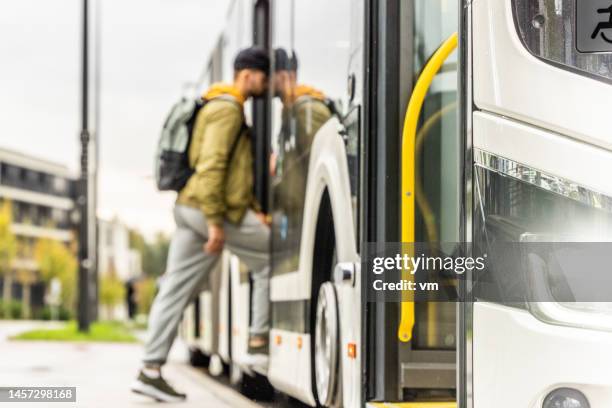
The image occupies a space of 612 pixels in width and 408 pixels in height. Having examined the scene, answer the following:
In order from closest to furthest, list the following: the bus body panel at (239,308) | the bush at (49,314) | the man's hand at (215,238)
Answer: the man's hand at (215,238), the bus body panel at (239,308), the bush at (49,314)

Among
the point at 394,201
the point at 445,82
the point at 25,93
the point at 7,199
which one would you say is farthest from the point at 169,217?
the point at 7,199

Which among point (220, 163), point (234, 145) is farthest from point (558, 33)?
point (234, 145)

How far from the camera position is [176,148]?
692 cm

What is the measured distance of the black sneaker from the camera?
657cm

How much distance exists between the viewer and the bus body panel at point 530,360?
313cm

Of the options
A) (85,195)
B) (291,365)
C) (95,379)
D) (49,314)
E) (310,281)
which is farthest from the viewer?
(49,314)

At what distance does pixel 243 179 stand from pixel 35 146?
9.92 feet

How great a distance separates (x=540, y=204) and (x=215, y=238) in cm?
358

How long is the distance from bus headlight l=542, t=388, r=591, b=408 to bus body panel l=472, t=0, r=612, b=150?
0.63 meters

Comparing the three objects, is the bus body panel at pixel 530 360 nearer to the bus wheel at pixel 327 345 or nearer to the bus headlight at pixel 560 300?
the bus headlight at pixel 560 300

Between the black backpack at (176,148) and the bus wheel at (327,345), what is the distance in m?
2.05

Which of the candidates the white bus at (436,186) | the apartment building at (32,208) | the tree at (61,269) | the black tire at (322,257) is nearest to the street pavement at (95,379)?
the white bus at (436,186)

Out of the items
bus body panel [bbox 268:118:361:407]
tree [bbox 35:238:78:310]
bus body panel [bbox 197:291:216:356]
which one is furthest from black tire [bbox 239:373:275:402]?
tree [bbox 35:238:78:310]

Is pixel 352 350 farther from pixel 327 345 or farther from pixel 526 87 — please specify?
pixel 526 87
